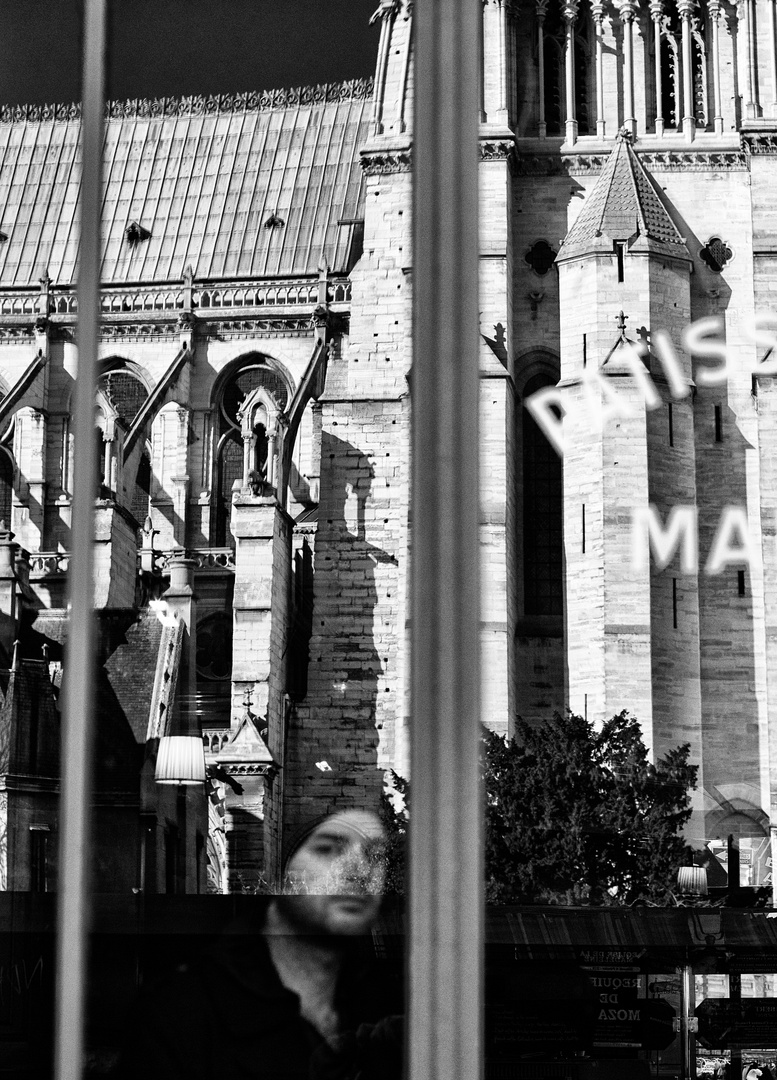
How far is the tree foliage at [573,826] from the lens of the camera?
1789cm

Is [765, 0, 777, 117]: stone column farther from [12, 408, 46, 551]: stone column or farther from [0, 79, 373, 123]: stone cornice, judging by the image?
[0, 79, 373, 123]: stone cornice

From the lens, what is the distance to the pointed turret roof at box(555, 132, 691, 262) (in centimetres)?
2662

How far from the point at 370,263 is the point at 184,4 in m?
21.4

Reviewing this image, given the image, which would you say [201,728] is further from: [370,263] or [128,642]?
[370,263]

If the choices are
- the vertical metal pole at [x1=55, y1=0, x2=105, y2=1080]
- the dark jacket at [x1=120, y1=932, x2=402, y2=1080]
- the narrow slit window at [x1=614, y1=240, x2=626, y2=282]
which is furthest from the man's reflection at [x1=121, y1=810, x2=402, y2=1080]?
the narrow slit window at [x1=614, y1=240, x2=626, y2=282]

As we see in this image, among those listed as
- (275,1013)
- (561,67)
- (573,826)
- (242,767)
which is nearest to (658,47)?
(561,67)

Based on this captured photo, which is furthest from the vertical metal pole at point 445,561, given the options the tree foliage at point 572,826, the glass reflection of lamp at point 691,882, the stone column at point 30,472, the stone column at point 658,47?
the stone column at point 30,472

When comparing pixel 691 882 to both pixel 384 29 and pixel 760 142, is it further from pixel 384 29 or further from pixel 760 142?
pixel 760 142

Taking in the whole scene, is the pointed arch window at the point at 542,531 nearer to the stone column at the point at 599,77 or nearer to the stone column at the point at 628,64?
the stone column at the point at 599,77

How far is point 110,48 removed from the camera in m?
4.77

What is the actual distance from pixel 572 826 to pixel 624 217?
11406 mm

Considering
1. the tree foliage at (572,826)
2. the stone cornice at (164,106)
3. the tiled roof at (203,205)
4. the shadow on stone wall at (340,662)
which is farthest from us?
the tiled roof at (203,205)

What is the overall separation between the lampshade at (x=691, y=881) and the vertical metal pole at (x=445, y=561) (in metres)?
15.1

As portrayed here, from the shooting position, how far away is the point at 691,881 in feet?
62.3
